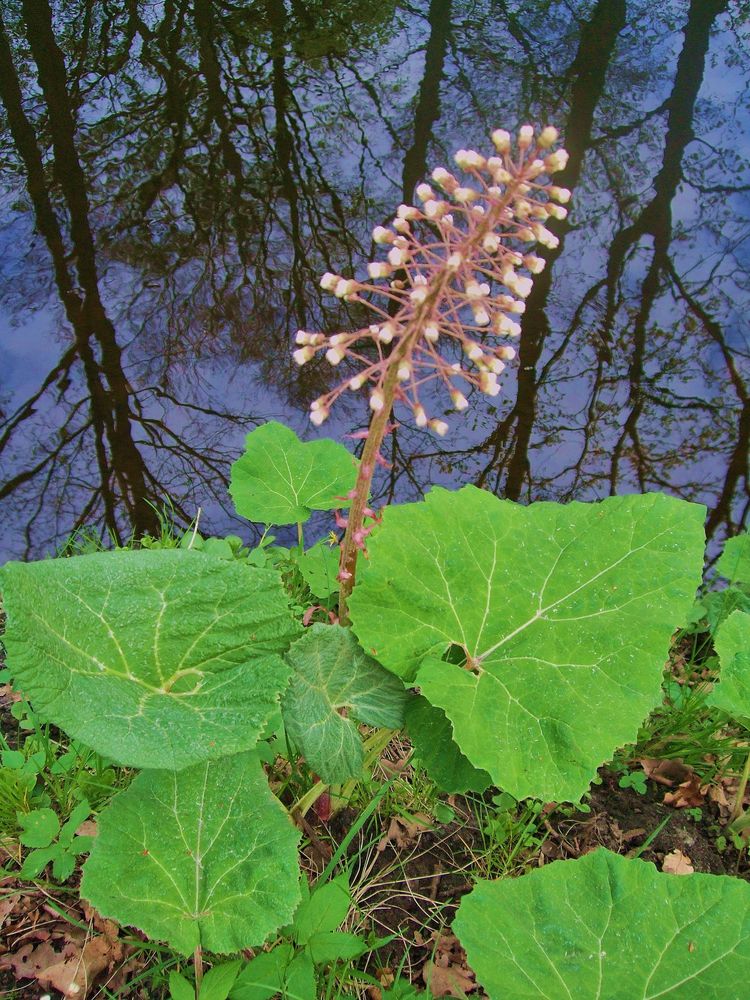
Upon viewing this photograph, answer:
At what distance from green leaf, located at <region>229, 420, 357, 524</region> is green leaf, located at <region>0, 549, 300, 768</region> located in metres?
0.62

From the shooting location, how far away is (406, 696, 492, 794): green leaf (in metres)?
1.59

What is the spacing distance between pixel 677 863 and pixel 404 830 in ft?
2.35

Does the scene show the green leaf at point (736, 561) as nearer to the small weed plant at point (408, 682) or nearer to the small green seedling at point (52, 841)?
the small weed plant at point (408, 682)

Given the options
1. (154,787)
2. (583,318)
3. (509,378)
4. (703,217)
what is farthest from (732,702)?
(703,217)

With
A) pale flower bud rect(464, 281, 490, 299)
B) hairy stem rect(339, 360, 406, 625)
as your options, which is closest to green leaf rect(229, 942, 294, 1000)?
hairy stem rect(339, 360, 406, 625)

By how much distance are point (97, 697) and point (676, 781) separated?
5.40ft

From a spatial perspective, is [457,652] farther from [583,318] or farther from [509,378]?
[583,318]

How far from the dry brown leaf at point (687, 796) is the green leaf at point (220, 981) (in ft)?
4.19

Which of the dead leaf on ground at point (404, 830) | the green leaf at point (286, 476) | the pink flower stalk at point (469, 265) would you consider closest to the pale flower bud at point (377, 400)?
the pink flower stalk at point (469, 265)

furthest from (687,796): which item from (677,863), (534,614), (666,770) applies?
(534,614)

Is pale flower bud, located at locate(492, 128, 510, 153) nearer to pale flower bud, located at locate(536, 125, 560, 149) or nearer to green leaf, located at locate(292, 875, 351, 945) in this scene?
pale flower bud, located at locate(536, 125, 560, 149)

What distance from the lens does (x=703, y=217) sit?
11.8 feet

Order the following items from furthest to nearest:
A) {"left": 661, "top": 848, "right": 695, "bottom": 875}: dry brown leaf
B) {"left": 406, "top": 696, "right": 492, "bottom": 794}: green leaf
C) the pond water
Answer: the pond water, {"left": 661, "top": 848, "right": 695, "bottom": 875}: dry brown leaf, {"left": 406, "top": 696, "right": 492, "bottom": 794}: green leaf

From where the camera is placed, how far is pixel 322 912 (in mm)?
1502
